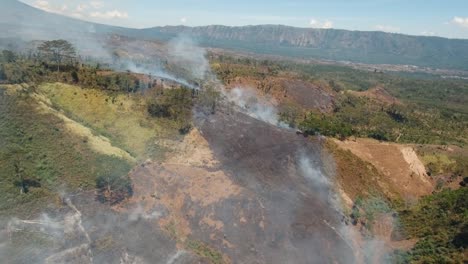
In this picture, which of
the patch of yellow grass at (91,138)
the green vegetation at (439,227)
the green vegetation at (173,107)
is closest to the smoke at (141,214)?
the patch of yellow grass at (91,138)

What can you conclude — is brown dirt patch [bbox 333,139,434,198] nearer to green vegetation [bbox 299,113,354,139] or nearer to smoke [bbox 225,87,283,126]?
green vegetation [bbox 299,113,354,139]

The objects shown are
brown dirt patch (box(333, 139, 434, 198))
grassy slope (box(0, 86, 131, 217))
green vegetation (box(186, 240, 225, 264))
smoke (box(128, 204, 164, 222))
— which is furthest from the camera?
brown dirt patch (box(333, 139, 434, 198))

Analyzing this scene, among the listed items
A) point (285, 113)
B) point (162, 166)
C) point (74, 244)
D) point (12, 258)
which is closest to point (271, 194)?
point (162, 166)

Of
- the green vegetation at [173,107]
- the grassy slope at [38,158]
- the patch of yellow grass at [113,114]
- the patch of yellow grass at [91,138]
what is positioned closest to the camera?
the grassy slope at [38,158]

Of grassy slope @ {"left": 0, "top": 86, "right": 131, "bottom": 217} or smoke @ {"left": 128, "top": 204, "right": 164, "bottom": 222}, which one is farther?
smoke @ {"left": 128, "top": 204, "right": 164, "bottom": 222}

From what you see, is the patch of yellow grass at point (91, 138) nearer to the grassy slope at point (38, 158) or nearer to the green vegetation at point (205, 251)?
the grassy slope at point (38, 158)

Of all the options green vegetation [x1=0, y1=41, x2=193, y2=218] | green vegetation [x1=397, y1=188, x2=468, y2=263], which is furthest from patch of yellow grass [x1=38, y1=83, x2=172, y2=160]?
green vegetation [x1=397, y1=188, x2=468, y2=263]

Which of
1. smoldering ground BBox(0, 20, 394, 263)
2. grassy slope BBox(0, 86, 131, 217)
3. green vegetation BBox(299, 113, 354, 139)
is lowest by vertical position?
smoldering ground BBox(0, 20, 394, 263)

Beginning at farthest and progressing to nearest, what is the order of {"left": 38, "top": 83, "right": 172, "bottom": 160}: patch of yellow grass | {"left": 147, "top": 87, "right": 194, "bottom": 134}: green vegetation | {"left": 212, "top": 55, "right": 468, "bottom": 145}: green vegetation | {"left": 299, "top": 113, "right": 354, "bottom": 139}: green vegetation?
{"left": 212, "top": 55, "right": 468, "bottom": 145}: green vegetation, {"left": 299, "top": 113, "right": 354, "bottom": 139}: green vegetation, {"left": 147, "top": 87, "right": 194, "bottom": 134}: green vegetation, {"left": 38, "top": 83, "right": 172, "bottom": 160}: patch of yellow grass
